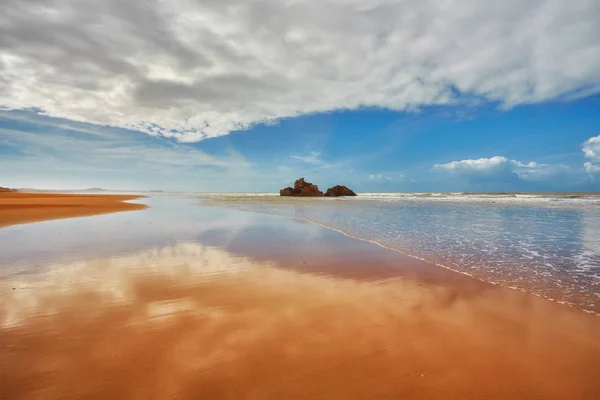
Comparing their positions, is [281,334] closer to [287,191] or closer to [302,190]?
[302,190]

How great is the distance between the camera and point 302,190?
81250 millimetres

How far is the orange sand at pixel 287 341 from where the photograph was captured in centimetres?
277

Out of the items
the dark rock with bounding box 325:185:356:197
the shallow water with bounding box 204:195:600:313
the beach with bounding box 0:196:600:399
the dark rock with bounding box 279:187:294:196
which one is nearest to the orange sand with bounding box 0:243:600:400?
the beach with bounding box 0:196:600:399

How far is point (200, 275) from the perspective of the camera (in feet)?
20.6

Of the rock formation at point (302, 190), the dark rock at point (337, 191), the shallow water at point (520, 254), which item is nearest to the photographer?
the shallow water at point (520, 254)

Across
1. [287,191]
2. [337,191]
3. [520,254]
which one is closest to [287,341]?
[520,254]

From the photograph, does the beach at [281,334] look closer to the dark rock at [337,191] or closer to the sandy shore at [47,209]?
the sandy shore at [47,209]

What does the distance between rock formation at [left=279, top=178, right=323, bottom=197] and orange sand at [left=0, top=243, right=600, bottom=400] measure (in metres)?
74.7

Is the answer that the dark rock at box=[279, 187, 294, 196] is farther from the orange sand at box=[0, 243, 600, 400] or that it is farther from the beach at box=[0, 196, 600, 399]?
the orange sand at box=[0, 243, 600, 400]

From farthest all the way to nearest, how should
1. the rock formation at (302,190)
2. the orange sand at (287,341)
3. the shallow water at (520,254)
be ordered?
1. the rock formation at (302,190)
2. the shallow water at (520,254)
3. the orange sand at (287,341)

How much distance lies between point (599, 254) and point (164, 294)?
11.1 meters

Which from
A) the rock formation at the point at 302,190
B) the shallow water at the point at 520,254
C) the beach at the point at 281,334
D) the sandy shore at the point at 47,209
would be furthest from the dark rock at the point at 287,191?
the beach at the point at 281,334

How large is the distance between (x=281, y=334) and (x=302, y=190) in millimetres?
77613

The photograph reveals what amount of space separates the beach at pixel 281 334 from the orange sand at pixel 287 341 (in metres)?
0.02
